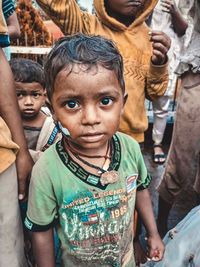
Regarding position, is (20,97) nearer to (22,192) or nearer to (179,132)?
(22,192)

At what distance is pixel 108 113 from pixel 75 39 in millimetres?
326

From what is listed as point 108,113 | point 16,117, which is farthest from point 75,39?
point 16,117

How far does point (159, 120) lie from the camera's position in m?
3.84

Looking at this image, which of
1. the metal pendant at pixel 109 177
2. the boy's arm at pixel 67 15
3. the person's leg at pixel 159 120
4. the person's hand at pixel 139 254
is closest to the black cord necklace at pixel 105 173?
the metal pendant at pixel 109 177

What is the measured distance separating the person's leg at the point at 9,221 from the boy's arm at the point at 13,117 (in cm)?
7

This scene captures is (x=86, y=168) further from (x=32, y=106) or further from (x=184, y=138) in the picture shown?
(x=184, y=138)

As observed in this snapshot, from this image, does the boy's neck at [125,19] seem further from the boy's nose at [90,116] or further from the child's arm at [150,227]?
the child's arm at [150,227]

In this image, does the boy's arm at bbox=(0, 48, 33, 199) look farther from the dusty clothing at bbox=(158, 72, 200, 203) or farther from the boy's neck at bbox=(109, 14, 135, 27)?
the dusty clothing at bbox=(158, 72, 200, 203)

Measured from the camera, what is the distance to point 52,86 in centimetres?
94

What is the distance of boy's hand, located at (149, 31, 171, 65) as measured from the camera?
4.24 feet

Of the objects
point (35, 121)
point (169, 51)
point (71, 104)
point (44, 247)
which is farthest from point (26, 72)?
point (169, 51)

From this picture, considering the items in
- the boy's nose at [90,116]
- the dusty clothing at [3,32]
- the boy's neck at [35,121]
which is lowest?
the boy's neck at [35,121]

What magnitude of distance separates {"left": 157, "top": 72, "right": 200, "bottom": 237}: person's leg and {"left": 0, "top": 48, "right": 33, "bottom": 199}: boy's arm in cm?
Answer: 123

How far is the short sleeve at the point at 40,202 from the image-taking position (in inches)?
38.9
